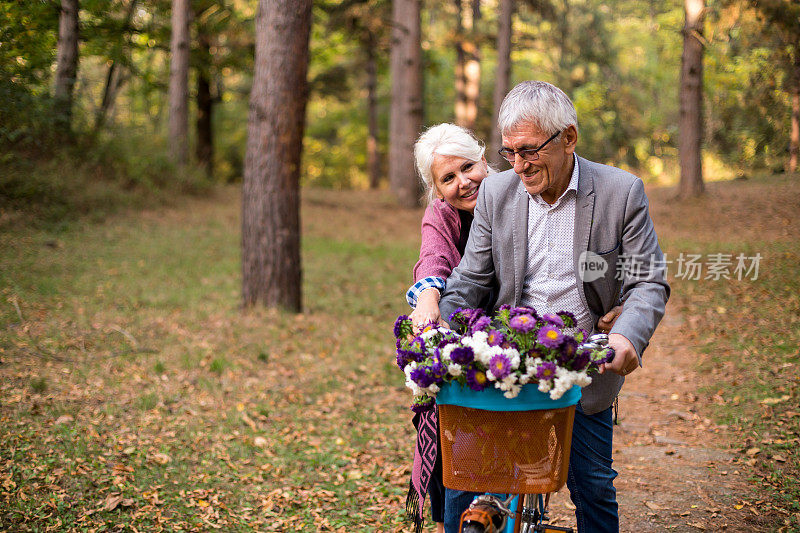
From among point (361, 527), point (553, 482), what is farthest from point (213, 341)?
point (553, 482)

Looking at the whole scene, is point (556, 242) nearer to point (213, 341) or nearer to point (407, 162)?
point (213, 341)

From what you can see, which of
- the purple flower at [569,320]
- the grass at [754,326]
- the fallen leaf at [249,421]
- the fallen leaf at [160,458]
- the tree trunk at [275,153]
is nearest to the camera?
the purple flower at [569,320]

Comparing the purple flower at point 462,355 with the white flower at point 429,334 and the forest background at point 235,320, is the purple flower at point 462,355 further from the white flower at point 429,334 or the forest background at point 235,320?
the forest background at point 235,320

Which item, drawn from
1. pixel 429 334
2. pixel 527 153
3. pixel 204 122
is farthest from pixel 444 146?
pixel 204 122

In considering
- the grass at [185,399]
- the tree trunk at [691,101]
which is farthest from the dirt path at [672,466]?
the tree trunk at [691,101]

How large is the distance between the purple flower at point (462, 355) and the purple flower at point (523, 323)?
0.16 metres

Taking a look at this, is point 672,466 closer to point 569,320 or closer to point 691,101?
point 569,320

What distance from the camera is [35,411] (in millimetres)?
5629

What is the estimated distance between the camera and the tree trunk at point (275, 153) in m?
8.17

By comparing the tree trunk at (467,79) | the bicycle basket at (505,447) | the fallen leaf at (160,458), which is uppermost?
the tree trunk at (467,79)

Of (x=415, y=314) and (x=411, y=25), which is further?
(x=411, y=25)

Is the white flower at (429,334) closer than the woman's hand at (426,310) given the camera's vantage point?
Yes

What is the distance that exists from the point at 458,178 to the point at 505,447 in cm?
140

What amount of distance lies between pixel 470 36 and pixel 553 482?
65.3 ft
